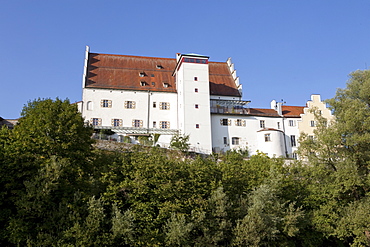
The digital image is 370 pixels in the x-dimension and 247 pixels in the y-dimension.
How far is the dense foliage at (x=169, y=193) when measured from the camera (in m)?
22.8

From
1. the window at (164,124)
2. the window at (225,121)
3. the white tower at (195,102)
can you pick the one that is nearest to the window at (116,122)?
the window at (164,124)

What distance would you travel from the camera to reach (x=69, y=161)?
84.3 feet

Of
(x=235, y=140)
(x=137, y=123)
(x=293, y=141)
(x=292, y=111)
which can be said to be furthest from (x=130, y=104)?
(x=292, y=111)

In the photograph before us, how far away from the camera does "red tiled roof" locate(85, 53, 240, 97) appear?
48750 mm

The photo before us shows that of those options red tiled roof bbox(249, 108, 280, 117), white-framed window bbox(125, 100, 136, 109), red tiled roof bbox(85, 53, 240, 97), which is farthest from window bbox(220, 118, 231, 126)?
white-framed window bbox(125, 100, 136, 109)

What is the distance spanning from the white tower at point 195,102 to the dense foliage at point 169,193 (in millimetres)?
11704

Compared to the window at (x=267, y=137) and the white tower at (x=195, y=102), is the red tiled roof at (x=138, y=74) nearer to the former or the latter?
the white tower at (x=195, y=102)

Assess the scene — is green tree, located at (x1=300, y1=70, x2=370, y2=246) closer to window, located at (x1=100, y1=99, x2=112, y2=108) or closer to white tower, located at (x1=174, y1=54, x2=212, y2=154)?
white tower, located at (x1=174, y1=54, x2=212, y2=154)

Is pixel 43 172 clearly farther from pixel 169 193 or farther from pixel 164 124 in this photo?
pixel 164 124

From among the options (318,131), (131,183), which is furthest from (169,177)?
(318,131)

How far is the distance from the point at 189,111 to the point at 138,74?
32.8ft

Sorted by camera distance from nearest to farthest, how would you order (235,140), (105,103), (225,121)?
1. (105,103)
2. (235,140)
3. (225,121)

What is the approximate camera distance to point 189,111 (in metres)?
46.1

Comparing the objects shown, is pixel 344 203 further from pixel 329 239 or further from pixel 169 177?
pixel 169 177
